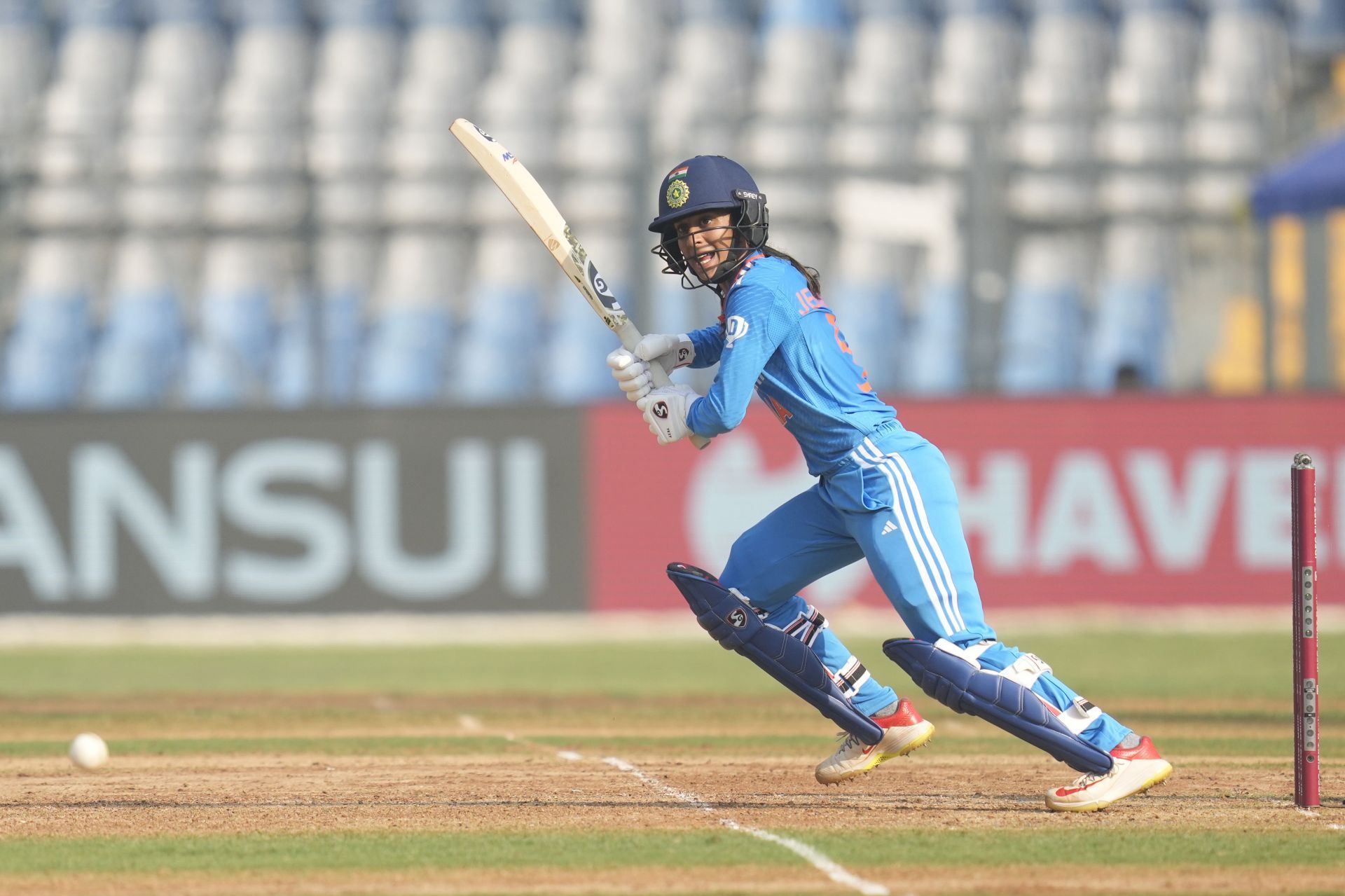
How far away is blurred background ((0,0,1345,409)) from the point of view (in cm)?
1673

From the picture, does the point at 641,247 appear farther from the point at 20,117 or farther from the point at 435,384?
the point at 20,117

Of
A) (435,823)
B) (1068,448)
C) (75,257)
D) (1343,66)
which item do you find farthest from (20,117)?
(435,823)

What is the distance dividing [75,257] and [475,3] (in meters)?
5.88

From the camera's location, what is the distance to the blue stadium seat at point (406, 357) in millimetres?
18875

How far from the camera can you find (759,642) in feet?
23.0

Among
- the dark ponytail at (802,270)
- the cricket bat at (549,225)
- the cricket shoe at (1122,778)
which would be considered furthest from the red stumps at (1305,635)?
the cricket bat at (549,225)

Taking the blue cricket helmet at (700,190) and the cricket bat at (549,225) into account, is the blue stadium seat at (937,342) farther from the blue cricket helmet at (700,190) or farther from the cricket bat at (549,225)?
the blue cricket helmet at (700,190)

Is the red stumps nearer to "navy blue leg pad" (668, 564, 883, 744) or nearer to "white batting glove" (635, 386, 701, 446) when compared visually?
"navy blue leg pad" (668, 564, 883, 744)

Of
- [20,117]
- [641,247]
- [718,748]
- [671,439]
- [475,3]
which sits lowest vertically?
[718,748]

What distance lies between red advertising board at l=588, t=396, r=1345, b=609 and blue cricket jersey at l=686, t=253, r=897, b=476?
873cm

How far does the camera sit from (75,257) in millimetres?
18328

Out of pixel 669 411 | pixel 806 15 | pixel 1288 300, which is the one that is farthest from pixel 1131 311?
pixel 669 411

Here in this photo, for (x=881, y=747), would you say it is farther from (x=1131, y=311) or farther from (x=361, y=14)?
(x=361, y=14)

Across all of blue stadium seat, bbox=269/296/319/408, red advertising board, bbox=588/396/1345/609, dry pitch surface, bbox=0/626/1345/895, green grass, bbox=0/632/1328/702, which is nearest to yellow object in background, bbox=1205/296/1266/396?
red advertising board, bbox=588/396/1345/609
